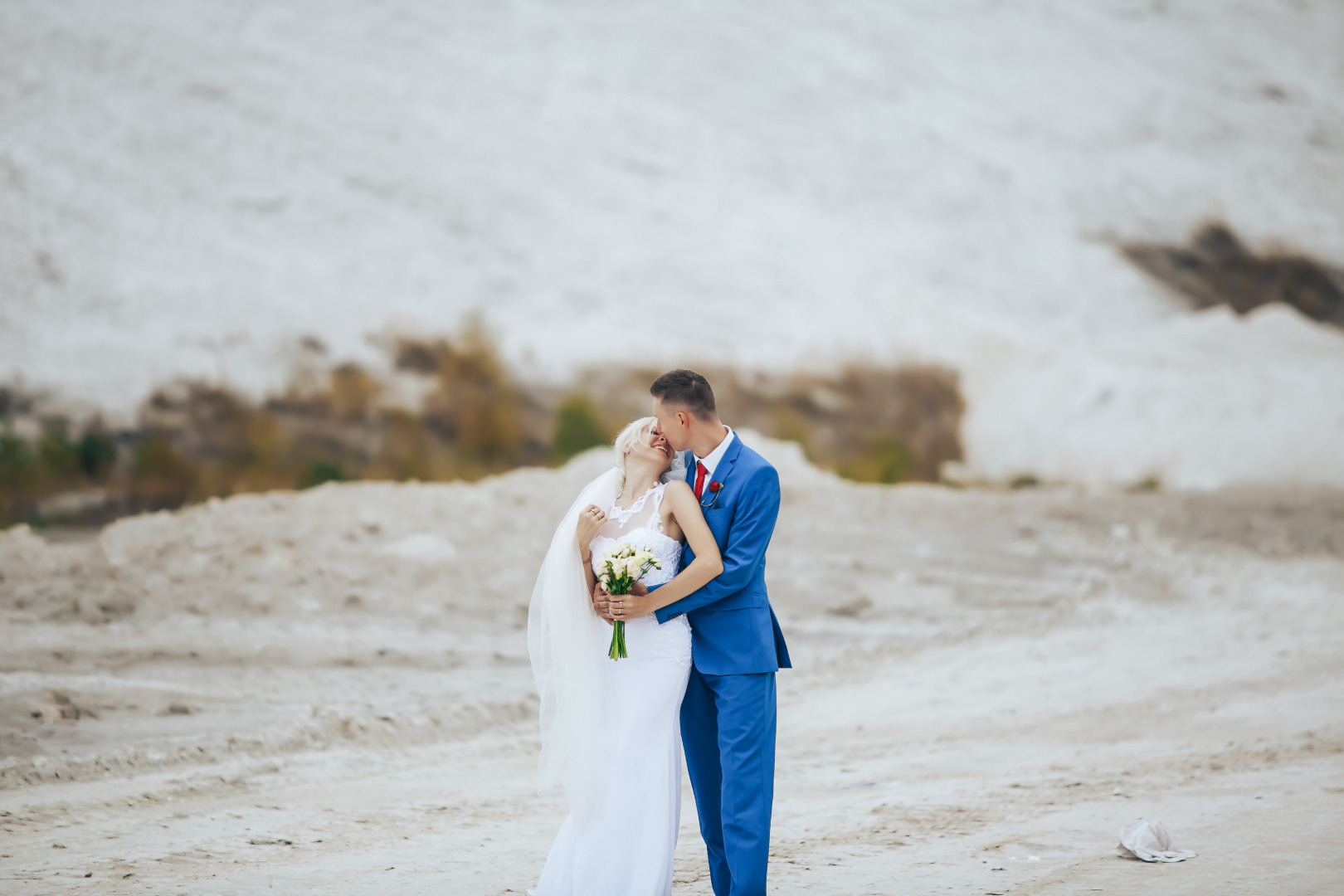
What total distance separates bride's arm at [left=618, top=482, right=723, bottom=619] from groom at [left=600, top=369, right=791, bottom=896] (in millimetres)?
68

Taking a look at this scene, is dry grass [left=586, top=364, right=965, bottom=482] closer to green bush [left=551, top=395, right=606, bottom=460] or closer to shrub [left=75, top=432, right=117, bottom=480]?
green bush [left=551, top=395, right=606, bottom=460]

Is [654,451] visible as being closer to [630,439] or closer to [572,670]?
[630,439]

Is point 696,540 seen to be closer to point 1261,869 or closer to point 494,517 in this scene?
point 1261,869

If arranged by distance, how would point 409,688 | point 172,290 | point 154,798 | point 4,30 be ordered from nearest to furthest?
point 154,798 → point 409,688 → point 172,290 → point 4,30

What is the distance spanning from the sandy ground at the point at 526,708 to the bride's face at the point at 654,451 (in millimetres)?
1893

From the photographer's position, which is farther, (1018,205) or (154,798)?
(1018,205)

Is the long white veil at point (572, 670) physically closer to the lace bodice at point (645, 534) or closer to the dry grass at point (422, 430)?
the lace bodice at point (645, 534)

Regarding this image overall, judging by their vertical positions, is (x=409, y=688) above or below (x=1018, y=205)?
below

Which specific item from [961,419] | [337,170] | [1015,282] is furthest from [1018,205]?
[337,170]

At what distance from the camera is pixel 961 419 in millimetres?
30266

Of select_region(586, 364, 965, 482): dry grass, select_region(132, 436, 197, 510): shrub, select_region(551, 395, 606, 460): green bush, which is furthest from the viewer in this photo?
select_region(586, 364, 965, 482): dry grass

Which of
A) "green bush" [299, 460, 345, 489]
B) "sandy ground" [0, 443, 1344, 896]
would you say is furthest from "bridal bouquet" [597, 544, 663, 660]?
"green bush" [299, 460, 345, 489]

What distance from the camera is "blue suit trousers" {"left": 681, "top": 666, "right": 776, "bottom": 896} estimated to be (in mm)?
4059

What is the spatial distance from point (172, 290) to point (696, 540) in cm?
2606
